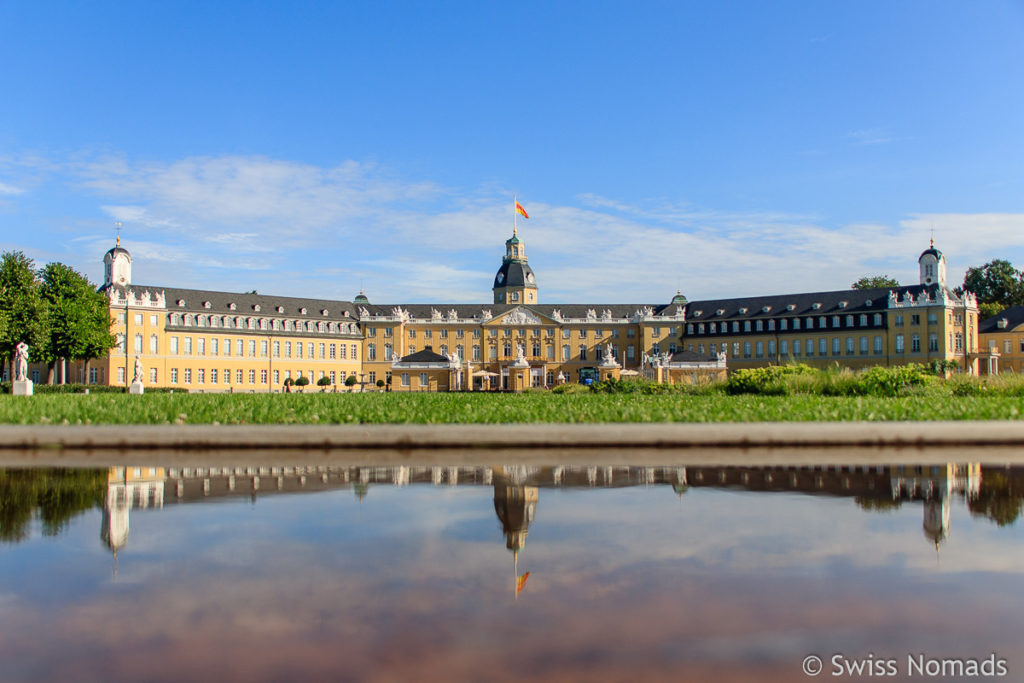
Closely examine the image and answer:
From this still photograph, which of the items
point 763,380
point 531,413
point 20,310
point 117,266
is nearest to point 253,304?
point 117,266

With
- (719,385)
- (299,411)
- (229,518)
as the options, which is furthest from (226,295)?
(229,518)

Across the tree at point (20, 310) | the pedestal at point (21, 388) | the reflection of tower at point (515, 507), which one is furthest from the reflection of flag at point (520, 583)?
the tree at point (20, 310)

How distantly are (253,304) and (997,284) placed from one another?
340 feet

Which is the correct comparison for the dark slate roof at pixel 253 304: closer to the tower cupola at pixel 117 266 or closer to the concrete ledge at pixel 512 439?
the tower cupola at pixel 117 266

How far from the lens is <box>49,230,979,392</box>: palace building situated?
97.8 metres

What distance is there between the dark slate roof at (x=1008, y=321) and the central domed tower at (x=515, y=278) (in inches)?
2371

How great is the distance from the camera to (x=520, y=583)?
24.6 ft

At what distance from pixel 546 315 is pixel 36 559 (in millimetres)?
110615

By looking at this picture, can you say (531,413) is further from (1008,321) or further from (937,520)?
(1008,321)

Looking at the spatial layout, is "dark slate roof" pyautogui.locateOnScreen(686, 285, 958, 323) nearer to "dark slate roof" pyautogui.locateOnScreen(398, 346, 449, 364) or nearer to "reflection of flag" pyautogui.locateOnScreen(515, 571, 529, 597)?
"dark slate roof" pyautogui.locateOnScreen(398, 346, 449, 364)

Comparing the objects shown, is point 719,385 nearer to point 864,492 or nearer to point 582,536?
point 864,492

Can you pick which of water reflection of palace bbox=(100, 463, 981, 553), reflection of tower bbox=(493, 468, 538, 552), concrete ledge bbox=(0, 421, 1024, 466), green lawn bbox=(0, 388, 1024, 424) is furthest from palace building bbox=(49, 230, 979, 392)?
reflection of tower bbox=(493, 468, 538, 552)

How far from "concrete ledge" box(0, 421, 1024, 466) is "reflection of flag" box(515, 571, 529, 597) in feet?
32.0

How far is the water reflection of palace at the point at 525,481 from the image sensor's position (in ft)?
37.4
